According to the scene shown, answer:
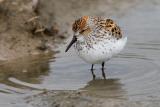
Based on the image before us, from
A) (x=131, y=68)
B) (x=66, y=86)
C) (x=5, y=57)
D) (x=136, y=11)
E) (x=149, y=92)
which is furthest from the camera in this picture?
(x=136, y=11)

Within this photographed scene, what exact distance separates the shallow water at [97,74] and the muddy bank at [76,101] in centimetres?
22

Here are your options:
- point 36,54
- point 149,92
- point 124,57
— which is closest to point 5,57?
point 36,54

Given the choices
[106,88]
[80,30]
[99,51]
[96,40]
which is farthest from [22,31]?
[106,88]

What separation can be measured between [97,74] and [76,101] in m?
1.64

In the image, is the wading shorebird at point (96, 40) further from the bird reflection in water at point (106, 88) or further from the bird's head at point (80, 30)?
the bird reflection in water at point (106, 88)

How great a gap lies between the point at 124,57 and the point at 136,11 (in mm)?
2637

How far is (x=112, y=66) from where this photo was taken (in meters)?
10.4

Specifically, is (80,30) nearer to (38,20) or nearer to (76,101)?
(76,101)

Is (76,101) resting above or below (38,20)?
below

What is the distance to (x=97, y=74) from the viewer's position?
1002 cm

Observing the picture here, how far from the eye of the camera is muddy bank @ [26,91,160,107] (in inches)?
326

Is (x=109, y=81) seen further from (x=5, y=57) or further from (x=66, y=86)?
(x=5, y=57)

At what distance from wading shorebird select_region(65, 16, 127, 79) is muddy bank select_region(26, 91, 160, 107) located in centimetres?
85

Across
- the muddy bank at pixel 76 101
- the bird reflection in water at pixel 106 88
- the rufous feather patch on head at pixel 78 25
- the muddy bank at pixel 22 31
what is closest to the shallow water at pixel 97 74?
the bird reflection in water at pixel 106 88
